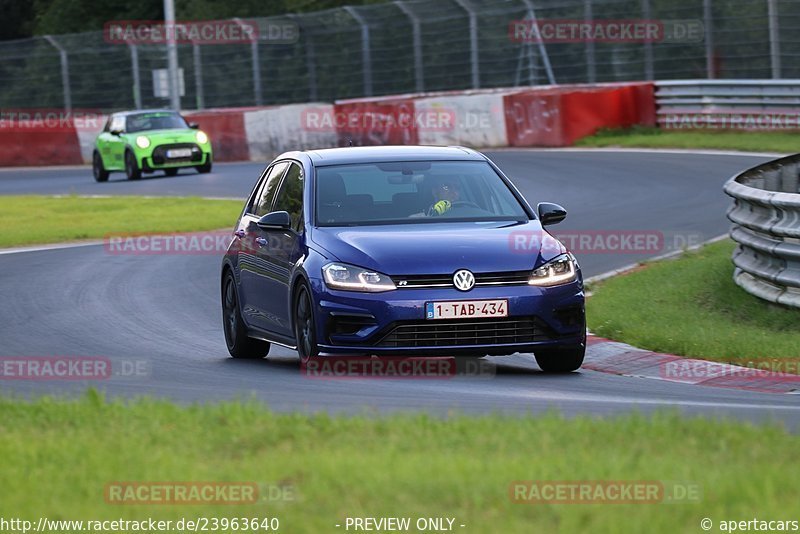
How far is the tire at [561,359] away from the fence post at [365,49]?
29.7 meters

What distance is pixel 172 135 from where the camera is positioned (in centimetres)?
3425

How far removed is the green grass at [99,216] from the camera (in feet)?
75.5

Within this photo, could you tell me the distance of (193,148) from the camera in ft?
112

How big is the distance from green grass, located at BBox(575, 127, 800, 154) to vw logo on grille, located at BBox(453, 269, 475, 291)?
725 inches

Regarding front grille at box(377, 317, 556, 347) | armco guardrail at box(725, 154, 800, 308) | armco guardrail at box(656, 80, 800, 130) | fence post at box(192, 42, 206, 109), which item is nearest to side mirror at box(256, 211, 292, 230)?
front grille at box(377, 317, 556, 347)

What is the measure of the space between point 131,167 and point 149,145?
768mm

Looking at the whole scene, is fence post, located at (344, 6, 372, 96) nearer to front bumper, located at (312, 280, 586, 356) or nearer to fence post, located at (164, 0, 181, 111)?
fence post, located at (164, 0, 181, 111)

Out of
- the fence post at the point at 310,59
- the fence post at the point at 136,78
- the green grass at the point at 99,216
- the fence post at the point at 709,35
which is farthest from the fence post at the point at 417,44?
the green grass at the point at 99,216

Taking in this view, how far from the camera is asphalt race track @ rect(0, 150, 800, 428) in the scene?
8391 mm

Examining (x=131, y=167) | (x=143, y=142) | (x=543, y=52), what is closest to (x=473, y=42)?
(x=543, y=52)

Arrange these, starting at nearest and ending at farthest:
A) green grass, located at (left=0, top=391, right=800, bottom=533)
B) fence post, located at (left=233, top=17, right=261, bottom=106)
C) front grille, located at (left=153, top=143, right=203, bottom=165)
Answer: green grass, located at (left=0, top=391, right=800, bottom=533), front grille, located at (left=153, top=143, right=203, bottom=165), fence post, located at (left=233, top=17, right=261, bottom=106)

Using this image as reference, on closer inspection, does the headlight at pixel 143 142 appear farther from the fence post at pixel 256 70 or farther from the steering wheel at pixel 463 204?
the steering wheel at pixel 463 204

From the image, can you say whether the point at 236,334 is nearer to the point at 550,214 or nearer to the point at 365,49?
the point at 550,214

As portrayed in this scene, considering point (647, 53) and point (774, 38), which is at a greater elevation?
point (774, 38)
